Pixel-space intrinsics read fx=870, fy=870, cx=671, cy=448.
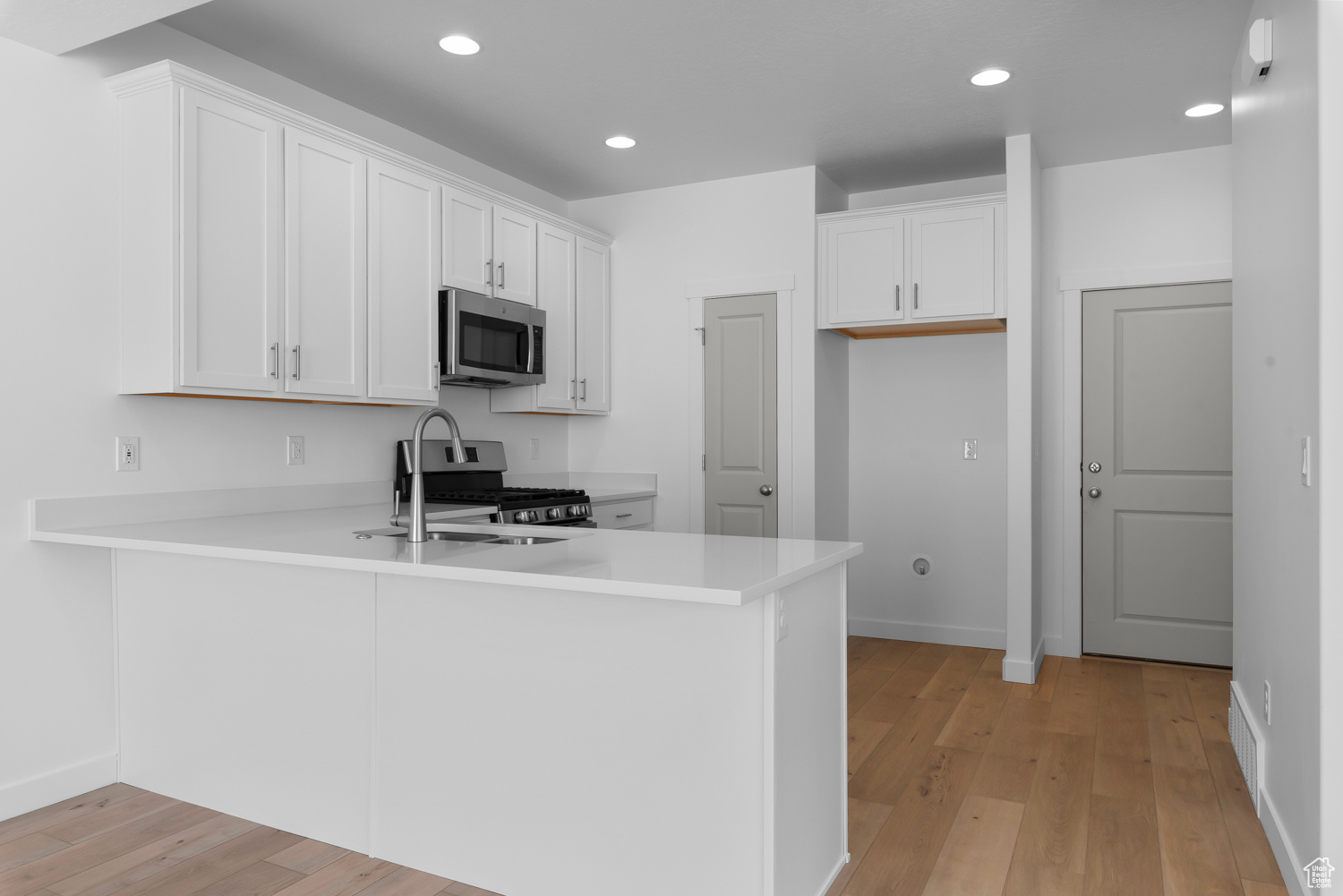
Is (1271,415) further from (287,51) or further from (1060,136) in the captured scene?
(287,51)

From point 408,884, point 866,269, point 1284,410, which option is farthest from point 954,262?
point 408,884

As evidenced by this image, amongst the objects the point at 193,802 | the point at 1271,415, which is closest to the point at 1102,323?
the point at 1271,415

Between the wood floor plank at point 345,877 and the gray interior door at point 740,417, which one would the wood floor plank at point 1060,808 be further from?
the gray interior door at point 740,417

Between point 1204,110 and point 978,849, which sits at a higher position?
point 1204,110

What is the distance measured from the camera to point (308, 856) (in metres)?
2.30

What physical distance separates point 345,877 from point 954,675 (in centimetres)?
298

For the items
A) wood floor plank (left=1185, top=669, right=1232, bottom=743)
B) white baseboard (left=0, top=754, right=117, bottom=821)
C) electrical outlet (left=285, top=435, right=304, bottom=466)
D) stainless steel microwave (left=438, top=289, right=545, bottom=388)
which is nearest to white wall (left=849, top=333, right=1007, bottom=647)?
wood floor plank (left=1185, top=669, right=1232, bottom=743)

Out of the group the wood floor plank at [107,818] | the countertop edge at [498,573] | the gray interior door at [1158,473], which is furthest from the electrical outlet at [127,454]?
the gray interior door at [1158,473]

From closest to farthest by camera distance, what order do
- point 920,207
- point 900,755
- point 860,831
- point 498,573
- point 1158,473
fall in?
point 498,573
point 860,831
point 900,755
point 920,207
point 1158,473

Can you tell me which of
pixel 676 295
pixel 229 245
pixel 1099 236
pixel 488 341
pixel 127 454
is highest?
pixel 1099 236

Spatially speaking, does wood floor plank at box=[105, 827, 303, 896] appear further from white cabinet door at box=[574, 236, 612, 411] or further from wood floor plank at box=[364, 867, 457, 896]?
white cabinet door at box=[574, 236, 612, 411]

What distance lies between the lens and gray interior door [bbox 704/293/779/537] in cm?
463

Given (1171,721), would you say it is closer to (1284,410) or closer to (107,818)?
(1284,410)

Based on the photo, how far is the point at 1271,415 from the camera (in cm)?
235
